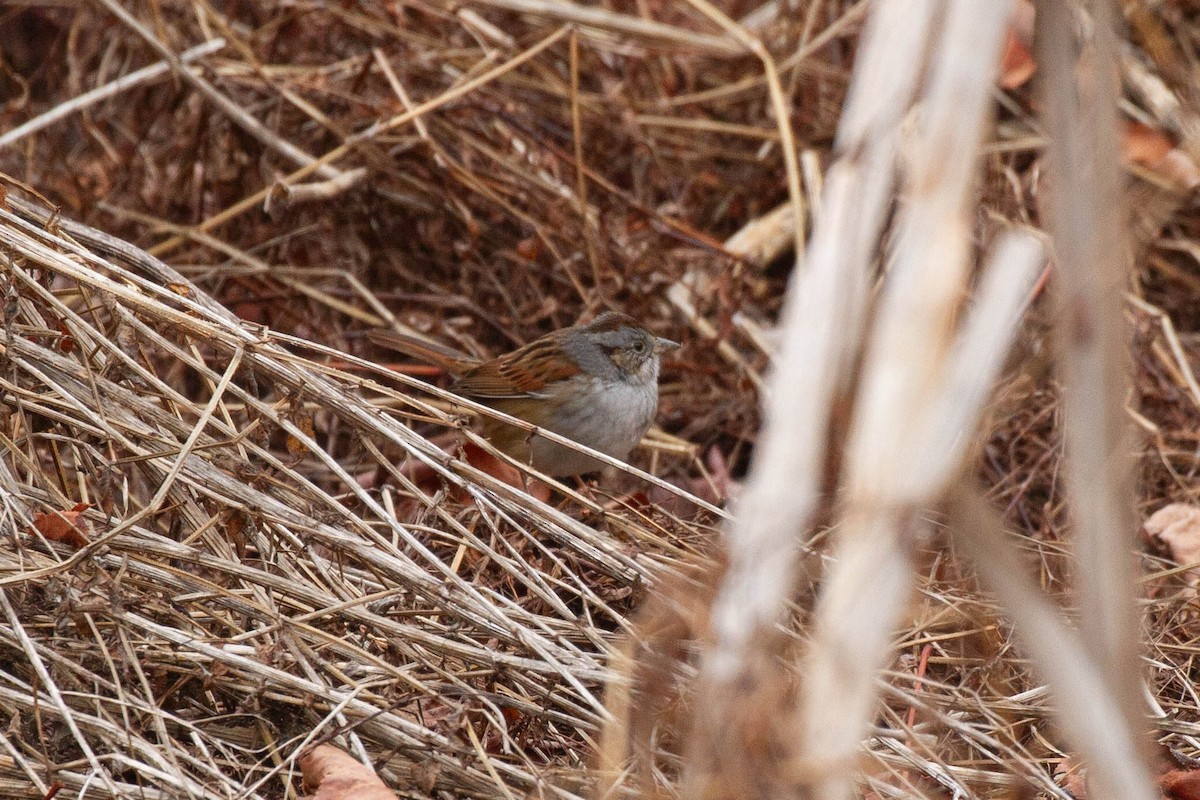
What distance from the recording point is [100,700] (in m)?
2.15

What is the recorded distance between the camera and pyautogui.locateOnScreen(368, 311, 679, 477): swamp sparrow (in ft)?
12.8

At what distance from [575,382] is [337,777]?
79.9 inches

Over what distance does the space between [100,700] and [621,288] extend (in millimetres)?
2680

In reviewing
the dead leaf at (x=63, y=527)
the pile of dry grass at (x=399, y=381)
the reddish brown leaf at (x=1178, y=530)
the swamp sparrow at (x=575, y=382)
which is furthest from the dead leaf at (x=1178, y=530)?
the dead leaf at (x=63, y=527)

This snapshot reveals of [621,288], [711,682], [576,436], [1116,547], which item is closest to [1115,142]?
[1116,547]

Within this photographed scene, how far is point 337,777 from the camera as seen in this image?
2.08 meters

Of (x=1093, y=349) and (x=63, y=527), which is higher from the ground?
(x=1093, y=349)

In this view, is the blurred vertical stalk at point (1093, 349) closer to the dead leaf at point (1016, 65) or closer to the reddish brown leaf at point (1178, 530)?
the reddish brown leaf at point (1178, 530)

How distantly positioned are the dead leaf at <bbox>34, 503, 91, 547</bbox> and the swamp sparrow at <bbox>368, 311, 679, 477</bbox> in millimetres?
1551

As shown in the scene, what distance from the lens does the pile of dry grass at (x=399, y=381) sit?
2.24 meters

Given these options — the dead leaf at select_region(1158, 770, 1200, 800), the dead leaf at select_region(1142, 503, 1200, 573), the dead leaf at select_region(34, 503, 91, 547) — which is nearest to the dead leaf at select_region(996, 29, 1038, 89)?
the dead leaf at select_region(1142, 503, 1200, 573)

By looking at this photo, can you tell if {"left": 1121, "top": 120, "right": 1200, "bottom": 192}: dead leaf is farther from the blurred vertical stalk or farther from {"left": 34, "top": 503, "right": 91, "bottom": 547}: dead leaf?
{"left": 34, "top": 503, "right": 91, "bottom": 547}: dead leaf

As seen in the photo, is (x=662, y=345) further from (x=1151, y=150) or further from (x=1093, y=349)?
(x=1093, y=349)

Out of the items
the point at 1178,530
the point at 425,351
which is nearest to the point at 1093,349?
the point at 1178,530
